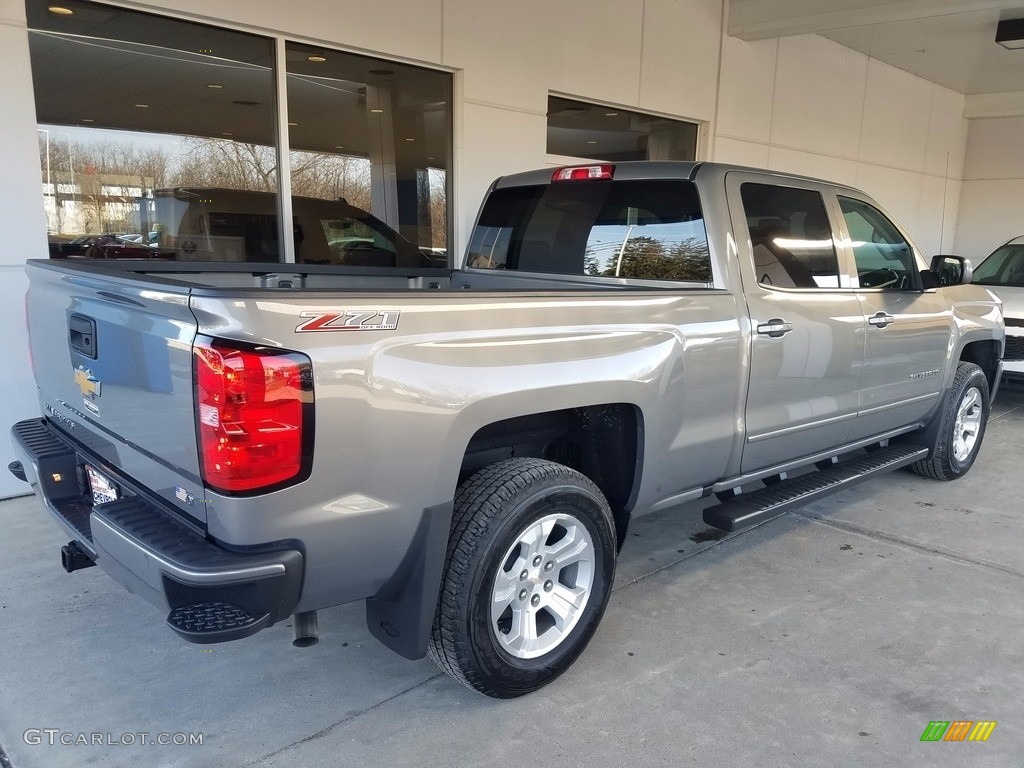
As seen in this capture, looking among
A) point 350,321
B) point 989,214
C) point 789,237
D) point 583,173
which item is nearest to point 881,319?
point 789,237

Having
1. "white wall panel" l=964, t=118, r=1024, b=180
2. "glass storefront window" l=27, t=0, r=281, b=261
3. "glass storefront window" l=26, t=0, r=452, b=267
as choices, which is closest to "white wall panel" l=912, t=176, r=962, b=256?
"white wall panel" l=964, t=118, r=1024, b=180

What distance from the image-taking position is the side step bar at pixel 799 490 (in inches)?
144

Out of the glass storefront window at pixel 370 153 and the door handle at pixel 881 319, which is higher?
the glass storefront window at pixel 370 153

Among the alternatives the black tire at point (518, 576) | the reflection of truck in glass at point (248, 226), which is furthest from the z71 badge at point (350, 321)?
the reflection of truck in glass at point (248, 226)

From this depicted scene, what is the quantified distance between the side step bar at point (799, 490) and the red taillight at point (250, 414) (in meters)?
2.25

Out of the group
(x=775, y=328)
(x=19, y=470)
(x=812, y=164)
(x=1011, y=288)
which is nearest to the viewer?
(x=19, y=470)

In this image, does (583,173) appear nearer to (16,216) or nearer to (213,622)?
(213,622)

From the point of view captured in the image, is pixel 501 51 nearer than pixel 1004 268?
Yes

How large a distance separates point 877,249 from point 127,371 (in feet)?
13.4

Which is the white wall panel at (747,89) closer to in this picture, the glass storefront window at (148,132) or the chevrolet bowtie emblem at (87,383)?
the glass storefront window at (148,132)

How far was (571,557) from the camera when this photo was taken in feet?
9.77

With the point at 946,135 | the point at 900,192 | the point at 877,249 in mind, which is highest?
the point at 946,135

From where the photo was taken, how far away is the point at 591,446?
3311 mm

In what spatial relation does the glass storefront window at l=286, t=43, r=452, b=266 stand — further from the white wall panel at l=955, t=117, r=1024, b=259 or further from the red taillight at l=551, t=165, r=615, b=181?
the white wall panel at l=955, t=117, r=1024, b=259
